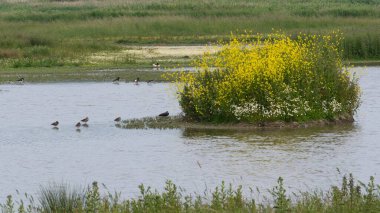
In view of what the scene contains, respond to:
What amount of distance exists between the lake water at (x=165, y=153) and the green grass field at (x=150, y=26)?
57.0 ft

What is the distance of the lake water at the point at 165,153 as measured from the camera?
1836 cm

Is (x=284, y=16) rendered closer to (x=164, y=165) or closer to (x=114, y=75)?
(x=114, y=75)

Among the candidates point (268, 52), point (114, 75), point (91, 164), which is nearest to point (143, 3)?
point (114, 75)

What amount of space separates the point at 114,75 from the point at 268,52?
17.4 metres

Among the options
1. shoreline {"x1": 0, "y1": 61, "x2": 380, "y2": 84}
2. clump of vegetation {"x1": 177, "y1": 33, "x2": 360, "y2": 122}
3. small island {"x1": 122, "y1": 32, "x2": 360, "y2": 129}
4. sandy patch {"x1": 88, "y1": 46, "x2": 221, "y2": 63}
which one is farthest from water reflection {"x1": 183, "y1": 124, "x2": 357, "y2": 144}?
sandy patch {"x1": 88, "y1": 46, "x2": 221, "y2": 63}

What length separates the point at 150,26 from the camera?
62781 millimetres

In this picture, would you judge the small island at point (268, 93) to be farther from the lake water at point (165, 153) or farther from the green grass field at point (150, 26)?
the green grass field at point (150, 26)

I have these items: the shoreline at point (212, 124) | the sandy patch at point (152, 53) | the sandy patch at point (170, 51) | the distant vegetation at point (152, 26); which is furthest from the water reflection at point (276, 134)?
the sandy patch at point (170, 51)

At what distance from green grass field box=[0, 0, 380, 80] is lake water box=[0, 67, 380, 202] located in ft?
57.0

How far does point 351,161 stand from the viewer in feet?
65.6

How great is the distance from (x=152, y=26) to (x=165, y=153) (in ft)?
137

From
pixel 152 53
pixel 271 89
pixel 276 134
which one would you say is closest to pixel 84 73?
pixel 152 53

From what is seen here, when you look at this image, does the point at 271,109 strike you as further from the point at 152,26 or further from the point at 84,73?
the point at 152,26

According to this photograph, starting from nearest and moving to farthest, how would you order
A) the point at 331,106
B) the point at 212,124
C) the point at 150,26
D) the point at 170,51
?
the point at 212,124 < the point at 331,106 < the point at 170,51 < the point at 150,26
